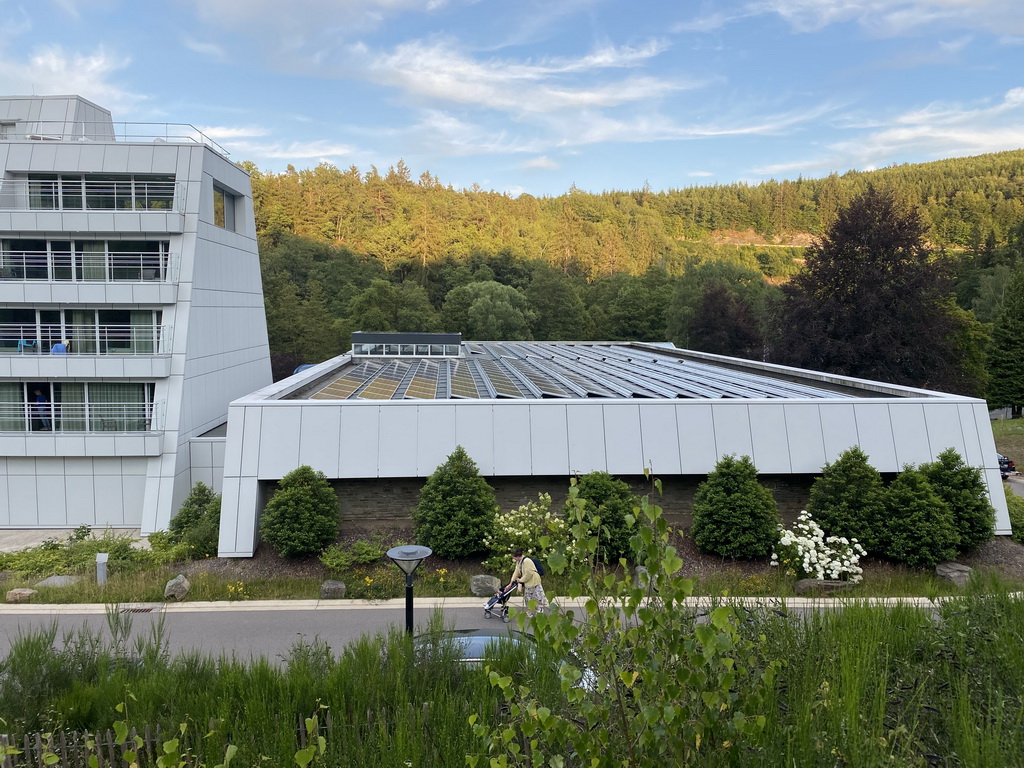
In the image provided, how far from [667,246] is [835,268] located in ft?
228

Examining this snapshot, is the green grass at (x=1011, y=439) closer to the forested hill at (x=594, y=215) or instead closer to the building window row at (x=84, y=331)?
the forested hill at (x=594, y=215)

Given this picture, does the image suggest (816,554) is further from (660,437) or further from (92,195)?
(92,195)

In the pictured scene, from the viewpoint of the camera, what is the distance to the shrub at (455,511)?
13.8m

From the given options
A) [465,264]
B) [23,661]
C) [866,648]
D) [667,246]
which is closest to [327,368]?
[23,661]

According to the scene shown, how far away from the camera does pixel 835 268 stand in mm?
33750

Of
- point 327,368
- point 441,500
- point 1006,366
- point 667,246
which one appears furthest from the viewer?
point 667,246

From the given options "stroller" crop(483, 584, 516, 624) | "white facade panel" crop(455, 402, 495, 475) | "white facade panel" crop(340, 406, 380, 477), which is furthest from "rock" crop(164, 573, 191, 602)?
"white facade panel" crop(455, 402, 495, 475)

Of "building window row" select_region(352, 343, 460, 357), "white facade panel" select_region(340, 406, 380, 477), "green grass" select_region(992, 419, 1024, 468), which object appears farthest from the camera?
"building window row" select_region(352, 343, 460, 357)

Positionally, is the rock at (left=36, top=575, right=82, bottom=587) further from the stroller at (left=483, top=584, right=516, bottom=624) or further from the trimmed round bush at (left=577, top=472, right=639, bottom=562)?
the trimmed round bush at (left=577, top=472, right=639, bottom=562)

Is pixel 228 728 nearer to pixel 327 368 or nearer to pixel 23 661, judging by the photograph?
pixel 23 661

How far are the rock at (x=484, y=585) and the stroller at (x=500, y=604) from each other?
→ 889mm

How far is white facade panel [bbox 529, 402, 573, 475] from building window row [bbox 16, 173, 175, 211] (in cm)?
1456

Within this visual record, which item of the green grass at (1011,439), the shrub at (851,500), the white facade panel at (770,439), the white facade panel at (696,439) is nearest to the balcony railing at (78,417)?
the white facade panel at (696,439)

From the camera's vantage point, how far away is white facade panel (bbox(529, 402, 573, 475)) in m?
15.0
